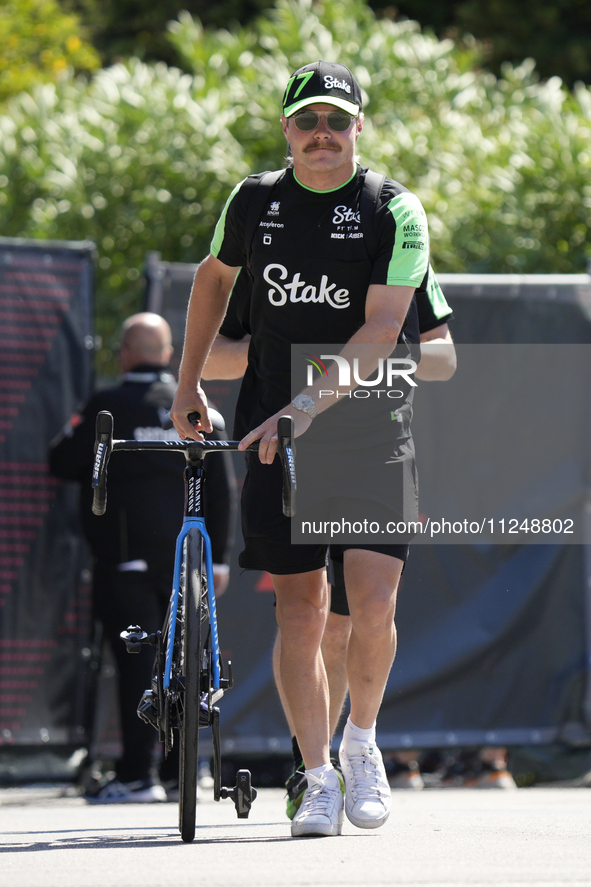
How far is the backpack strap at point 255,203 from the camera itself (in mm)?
4285

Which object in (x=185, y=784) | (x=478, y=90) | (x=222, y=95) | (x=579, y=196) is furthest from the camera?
(x=478, y=90)

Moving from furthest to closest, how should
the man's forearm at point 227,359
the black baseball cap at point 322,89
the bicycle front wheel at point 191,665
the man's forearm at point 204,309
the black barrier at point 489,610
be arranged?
the black barrier at point 489,610 < the man's forearm at point 227,359 < the man's forearm at point 204,309 < the black baseball cap at point 322,89 < the bicycle front wheel at point 191,665

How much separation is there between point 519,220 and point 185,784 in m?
6.24

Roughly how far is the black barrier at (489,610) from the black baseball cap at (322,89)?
2.75 m

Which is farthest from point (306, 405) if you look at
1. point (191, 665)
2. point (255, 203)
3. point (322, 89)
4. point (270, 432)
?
point (322, 89)

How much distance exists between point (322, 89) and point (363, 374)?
2.93 feet

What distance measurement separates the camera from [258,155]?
10.0 meters

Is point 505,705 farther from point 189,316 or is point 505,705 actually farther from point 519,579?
point 189,316

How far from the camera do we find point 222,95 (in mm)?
10180

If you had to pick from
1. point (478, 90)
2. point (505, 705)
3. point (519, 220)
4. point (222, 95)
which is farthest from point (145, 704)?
point (478, 90)

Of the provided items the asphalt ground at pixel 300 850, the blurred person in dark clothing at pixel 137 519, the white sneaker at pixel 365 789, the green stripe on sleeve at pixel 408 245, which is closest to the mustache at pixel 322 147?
the green stripe on sleeve at pixel 408 245

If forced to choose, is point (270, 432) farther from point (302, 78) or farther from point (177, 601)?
point (302, 78)

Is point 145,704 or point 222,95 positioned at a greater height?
point 222,95

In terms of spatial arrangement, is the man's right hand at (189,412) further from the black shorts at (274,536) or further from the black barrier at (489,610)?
the black barrier at (489,610)
